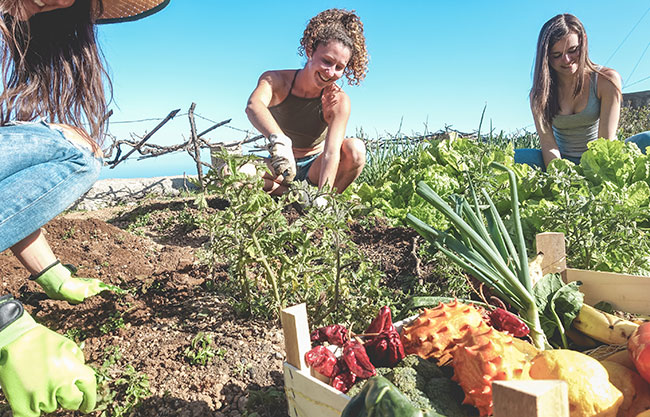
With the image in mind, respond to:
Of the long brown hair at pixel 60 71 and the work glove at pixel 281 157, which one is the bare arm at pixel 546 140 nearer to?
the work glove at pixel 281 157

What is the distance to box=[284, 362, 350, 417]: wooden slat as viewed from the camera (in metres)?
0.98

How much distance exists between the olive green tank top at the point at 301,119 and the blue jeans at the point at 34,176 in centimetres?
219

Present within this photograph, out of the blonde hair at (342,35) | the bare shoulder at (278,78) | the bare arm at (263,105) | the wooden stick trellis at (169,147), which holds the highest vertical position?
the blonde hair at (342,35)

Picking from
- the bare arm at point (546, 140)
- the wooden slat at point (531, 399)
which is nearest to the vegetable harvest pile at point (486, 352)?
the wooden slat at point (531, 399)

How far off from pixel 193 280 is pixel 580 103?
3702mm

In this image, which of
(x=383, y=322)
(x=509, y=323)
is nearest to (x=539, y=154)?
(x=509, y=323)

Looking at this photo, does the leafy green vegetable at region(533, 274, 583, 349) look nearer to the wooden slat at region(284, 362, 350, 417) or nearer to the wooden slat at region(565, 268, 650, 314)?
the wooden slat at region(565, 268, 650, 314)

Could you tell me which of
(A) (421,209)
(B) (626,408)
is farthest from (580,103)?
(B) (626,408)

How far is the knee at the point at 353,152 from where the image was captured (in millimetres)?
3766

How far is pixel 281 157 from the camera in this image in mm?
2371

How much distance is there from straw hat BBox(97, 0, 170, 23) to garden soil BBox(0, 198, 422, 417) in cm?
134

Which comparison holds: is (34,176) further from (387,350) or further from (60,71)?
(387,350)

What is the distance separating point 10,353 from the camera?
1.26 metres

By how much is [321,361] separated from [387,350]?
18cm
